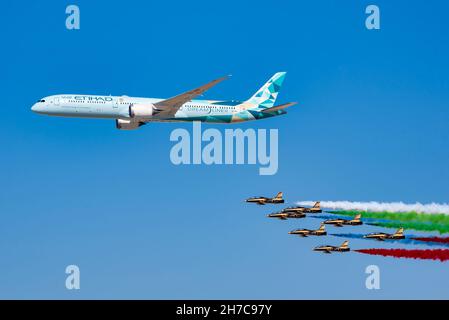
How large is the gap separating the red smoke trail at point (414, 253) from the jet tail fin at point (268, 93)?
75.8ft

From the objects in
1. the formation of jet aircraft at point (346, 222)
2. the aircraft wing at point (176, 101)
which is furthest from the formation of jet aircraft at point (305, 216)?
the aircraft wing at point (176, 101)

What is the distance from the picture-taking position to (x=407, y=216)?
106438 millimetres

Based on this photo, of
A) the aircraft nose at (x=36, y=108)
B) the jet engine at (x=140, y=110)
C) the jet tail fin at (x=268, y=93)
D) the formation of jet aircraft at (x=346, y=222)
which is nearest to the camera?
the jet engine at (x=140, y=110)

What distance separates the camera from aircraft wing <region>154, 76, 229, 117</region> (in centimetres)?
11400

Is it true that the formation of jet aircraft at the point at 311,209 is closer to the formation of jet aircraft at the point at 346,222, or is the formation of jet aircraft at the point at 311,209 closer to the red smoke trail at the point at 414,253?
the formation of jet aircraft at the point at 346,222

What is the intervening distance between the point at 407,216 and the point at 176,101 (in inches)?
1014

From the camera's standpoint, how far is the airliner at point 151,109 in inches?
4429

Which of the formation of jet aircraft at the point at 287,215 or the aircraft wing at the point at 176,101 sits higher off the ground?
the aircraft wing at the point at 176,101

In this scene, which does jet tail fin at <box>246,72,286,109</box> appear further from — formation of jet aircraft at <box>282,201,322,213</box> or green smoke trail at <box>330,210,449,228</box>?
green smoke trail at <box>330,210,449,228</box>

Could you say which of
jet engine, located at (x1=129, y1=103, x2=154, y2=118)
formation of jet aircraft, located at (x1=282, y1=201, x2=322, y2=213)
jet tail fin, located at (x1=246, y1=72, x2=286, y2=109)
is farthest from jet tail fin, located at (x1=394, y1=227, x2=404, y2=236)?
jet engine, located at (x1=129, y1=103, x2=154, y2=118)

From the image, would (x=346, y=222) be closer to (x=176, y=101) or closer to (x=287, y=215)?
(x=287, y=215)

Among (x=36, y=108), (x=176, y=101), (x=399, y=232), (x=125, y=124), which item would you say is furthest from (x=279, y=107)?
(x=36, y=108)
